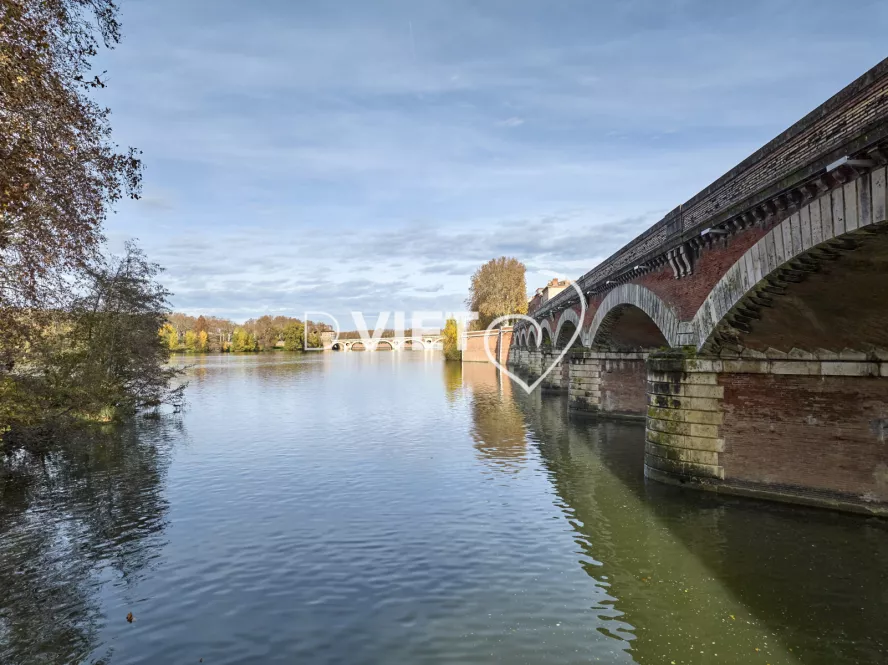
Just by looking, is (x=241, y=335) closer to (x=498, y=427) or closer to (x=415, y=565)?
(x=498, y=427)

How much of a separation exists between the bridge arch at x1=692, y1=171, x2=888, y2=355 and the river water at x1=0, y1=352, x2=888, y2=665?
3837 millimetres

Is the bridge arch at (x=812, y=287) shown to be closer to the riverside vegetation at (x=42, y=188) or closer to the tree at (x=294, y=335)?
the riverside vegetation at (x=42, y=188)

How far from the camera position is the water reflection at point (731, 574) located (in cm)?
786

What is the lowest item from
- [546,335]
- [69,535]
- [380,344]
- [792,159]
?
[69,535]

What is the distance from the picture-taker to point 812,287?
Result: 11156 millimetres

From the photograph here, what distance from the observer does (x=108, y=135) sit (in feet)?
36.0

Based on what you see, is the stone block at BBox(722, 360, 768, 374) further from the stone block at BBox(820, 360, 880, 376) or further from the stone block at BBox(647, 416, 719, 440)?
the stone block at BBox(647, 416, 719, 440)

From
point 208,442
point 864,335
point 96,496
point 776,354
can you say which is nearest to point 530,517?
point 776,354

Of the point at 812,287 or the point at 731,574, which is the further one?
the point at 812,287

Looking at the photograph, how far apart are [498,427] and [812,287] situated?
1697cm

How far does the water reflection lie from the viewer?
7855 millimetres

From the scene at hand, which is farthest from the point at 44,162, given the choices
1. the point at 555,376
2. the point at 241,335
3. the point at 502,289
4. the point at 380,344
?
the point at 380,344

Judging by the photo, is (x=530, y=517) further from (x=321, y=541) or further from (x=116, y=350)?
(x=116, y=350)

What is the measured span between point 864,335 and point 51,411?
69.0ft
